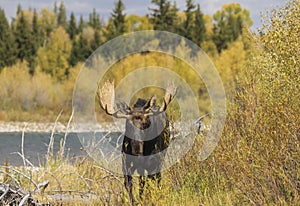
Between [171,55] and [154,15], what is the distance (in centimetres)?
1429

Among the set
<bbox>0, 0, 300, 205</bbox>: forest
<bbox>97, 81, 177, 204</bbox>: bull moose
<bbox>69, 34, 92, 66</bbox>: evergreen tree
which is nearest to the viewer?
<bbox>0, 0, 300, 205</bbox>: forest

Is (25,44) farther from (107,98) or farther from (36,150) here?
(107,98)

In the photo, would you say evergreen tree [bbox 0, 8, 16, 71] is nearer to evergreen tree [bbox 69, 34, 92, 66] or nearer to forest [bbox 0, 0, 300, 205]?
evergreen tree [bbox 69, 34, 92, 66]

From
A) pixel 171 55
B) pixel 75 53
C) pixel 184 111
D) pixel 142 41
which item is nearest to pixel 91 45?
pixel 75 53

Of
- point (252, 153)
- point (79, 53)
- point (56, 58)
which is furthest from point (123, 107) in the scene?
point (56, 58)

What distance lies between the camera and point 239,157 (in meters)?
5.12

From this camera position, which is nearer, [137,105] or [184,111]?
[137,105]

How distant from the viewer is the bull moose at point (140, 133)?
651cm

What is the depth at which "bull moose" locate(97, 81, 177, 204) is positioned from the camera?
21.4 ft

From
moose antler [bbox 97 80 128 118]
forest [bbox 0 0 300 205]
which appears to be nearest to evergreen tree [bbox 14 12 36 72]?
forest [bbox 0 0 300 205]

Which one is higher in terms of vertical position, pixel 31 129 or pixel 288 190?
pixel 288 190

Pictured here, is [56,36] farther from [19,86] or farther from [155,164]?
[155,164]

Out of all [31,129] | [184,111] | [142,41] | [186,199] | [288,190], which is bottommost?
[31,129]

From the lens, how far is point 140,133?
653 centimetres
